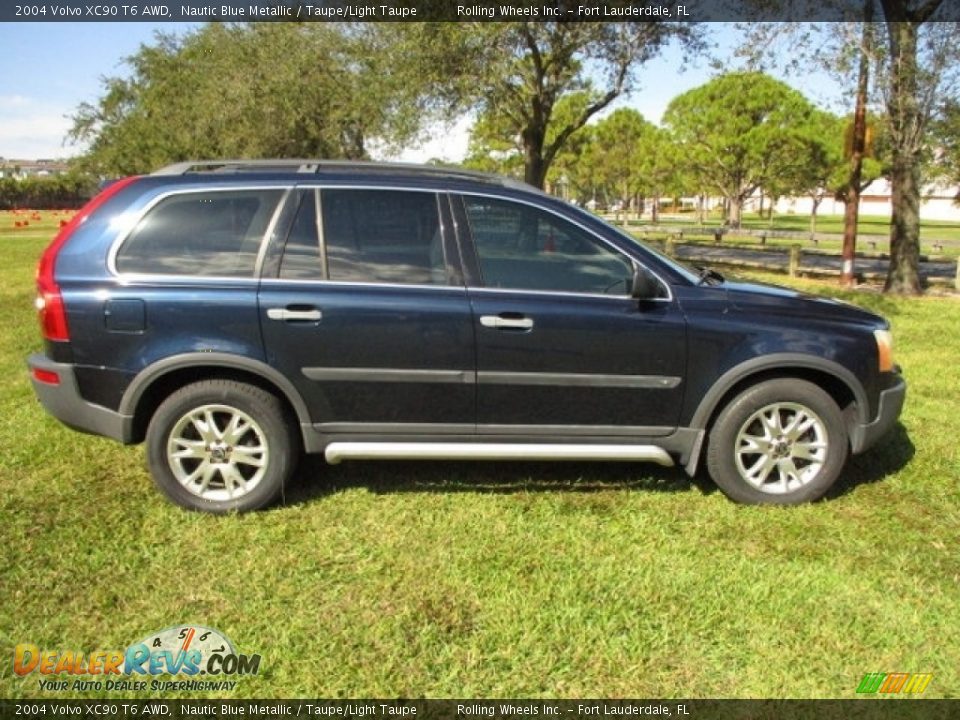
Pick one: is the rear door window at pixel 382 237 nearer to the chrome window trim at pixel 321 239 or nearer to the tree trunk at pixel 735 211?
the chrome window trim at pixel 321 239

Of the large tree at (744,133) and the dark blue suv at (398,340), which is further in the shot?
the large tree at (744,133)

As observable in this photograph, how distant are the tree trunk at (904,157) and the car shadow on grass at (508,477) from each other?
9522mm

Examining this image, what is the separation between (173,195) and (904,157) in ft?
42.0

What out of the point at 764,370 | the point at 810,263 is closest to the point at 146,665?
the point at 764,370

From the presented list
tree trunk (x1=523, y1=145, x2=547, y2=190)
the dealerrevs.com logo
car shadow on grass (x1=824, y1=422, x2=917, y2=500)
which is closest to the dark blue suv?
car shadow on grass (x1=824, y1=422, x2=917, y2=500)

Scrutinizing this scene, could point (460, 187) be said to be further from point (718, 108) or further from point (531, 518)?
point (718, 108)

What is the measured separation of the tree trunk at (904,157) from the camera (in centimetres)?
1110

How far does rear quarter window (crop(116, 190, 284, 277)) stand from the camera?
3547 millimetres

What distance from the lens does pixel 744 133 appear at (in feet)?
133

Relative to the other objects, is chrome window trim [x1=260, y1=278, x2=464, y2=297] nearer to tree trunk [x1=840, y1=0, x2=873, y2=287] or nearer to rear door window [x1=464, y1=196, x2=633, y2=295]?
rear door window [x1=464, y1=196, x2=633, y2=295]

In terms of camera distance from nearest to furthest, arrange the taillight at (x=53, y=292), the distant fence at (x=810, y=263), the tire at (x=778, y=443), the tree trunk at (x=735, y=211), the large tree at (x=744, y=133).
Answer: the taillight at (x=53, y=292), the tire at (x=778, y=443), the distant fence at (x=810, y=263), the large tree at (x=744, y=133), the tree trunk at (x=735, y=211)

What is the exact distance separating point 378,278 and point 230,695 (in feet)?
6.73

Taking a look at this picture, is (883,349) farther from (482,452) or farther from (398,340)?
(398,340)

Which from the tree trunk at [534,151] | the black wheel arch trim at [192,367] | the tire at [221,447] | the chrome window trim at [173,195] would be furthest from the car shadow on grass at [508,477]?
the tree trunk at [534,151]
